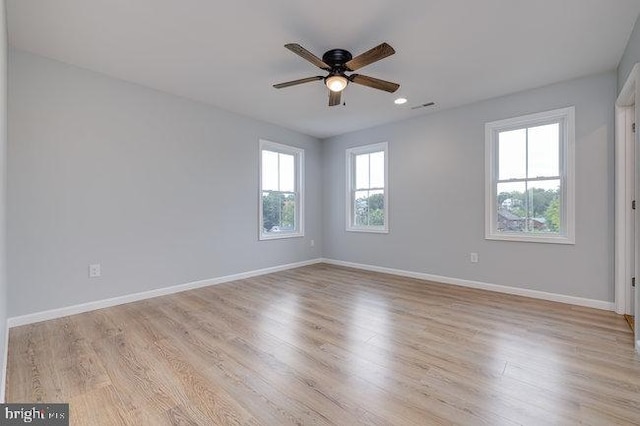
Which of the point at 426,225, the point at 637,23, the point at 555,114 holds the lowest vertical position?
the point at 426,225

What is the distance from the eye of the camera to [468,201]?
421 centimetres

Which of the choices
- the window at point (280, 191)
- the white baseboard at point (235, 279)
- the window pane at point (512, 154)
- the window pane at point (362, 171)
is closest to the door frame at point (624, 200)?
the white baseboard at point (235, 279)

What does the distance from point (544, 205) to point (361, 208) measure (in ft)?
9.19

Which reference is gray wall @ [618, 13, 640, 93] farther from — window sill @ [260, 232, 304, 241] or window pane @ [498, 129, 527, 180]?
window sill @ [260, 232, 304, 241]

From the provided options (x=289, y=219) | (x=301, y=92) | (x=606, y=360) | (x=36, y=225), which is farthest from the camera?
(x=289, y=219)

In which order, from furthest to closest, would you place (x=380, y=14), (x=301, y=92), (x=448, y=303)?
(x=301, y=92) < (x=448, y=303) < (x=380, y=14)

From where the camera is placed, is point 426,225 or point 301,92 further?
point 426,225

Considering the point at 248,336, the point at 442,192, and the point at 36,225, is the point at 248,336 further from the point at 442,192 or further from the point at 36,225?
the point at 442,192

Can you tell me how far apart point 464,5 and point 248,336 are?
3.15m

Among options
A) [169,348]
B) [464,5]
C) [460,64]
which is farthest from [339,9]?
[169,348]

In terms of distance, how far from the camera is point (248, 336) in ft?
8.30

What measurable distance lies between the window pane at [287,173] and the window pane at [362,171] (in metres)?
1.25

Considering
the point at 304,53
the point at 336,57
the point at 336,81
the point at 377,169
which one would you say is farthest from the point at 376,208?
the point at 304,53

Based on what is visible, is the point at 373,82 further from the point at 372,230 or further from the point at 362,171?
the point at 372,230
